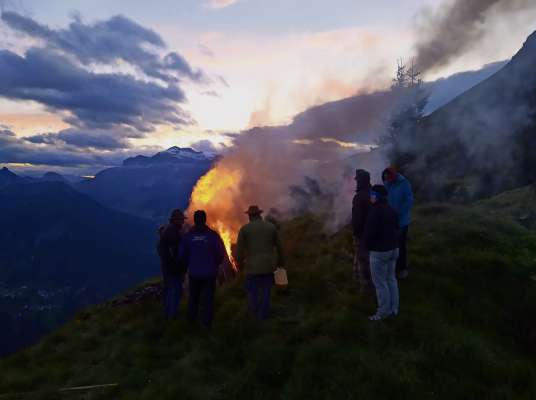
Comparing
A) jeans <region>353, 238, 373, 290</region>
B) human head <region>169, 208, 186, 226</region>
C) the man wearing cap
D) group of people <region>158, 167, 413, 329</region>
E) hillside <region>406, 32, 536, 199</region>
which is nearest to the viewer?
group of people <region>158, 167, 413, 329</region>

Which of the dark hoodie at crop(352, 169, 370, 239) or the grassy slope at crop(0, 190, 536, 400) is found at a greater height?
the dark hoodie at crop(352, 169, 370, 239)

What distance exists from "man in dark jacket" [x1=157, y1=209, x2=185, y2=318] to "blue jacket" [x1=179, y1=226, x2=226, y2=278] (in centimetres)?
122

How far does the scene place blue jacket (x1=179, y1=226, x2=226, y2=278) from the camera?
9.27 metres

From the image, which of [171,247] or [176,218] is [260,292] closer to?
[171,247]

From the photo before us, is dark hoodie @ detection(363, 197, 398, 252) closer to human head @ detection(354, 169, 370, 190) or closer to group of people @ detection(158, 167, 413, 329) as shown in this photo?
group of people @ detection(158, 167, 413, 329)

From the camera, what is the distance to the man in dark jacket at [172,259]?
10.6 m

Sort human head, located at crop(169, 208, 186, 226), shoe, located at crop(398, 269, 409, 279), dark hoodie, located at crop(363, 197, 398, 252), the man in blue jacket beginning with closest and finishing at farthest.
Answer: dark hoodie, located at crop(363, 197, 398, 252)
the man in blue jacket
shoe, located at crop(398, 269, 409, 279)
human head, located at crop(169, 208, 186, 226)

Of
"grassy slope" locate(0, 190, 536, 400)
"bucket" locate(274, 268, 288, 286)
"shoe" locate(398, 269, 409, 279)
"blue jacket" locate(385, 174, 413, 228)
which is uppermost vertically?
"blue jacket" locate(385, 174, 413, 228)

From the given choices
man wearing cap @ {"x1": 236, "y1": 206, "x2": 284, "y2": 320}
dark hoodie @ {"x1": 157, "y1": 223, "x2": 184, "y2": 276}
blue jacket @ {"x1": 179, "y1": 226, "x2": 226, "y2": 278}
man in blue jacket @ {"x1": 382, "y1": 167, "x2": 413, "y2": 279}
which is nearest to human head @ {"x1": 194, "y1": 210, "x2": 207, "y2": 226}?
blue jacket @ {"x1": 179, "y1": 226, "x2": 226, "y2": 278}

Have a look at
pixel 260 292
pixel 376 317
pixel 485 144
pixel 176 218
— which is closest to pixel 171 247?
pixel 176 218

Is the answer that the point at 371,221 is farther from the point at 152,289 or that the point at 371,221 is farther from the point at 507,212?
the point at 507,212

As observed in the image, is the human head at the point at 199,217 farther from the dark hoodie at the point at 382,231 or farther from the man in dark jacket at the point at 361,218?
the dark hoodie at the point at 382,231

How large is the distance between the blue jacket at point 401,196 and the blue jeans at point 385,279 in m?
1.81

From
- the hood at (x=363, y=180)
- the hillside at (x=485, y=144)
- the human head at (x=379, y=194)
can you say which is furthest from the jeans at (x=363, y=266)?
the hillside at (x=485, y=144)
